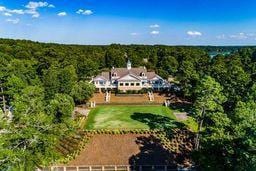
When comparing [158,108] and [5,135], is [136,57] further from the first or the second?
[5,135]

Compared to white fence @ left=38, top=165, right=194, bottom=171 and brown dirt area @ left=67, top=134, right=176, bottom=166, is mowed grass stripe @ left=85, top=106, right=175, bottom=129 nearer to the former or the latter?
brown dirt area @ left=67, top=134, right=176, bottom=166

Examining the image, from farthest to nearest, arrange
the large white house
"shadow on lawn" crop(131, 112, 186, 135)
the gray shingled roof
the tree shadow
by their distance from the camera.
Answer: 1. the gray shingled roof
2. the large white house
3. the tree shadow
4. "shadow on lawn" crop(131, 112, 186, 135)

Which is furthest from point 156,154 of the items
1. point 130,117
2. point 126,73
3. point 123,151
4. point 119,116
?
point 126,73

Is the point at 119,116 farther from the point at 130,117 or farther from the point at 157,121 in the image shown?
the point at 157,121

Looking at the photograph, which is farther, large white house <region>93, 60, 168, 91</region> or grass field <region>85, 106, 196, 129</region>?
large white house <region>93, 60, 168, 91</region>

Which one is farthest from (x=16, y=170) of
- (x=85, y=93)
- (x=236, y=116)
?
(x=85, y=93)

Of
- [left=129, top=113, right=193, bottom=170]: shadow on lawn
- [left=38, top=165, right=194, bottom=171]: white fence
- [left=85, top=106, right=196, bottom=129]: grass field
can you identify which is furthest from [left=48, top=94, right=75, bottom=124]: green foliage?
[left=129, top=113, right=193, bottom=170]: shadow on lawn
